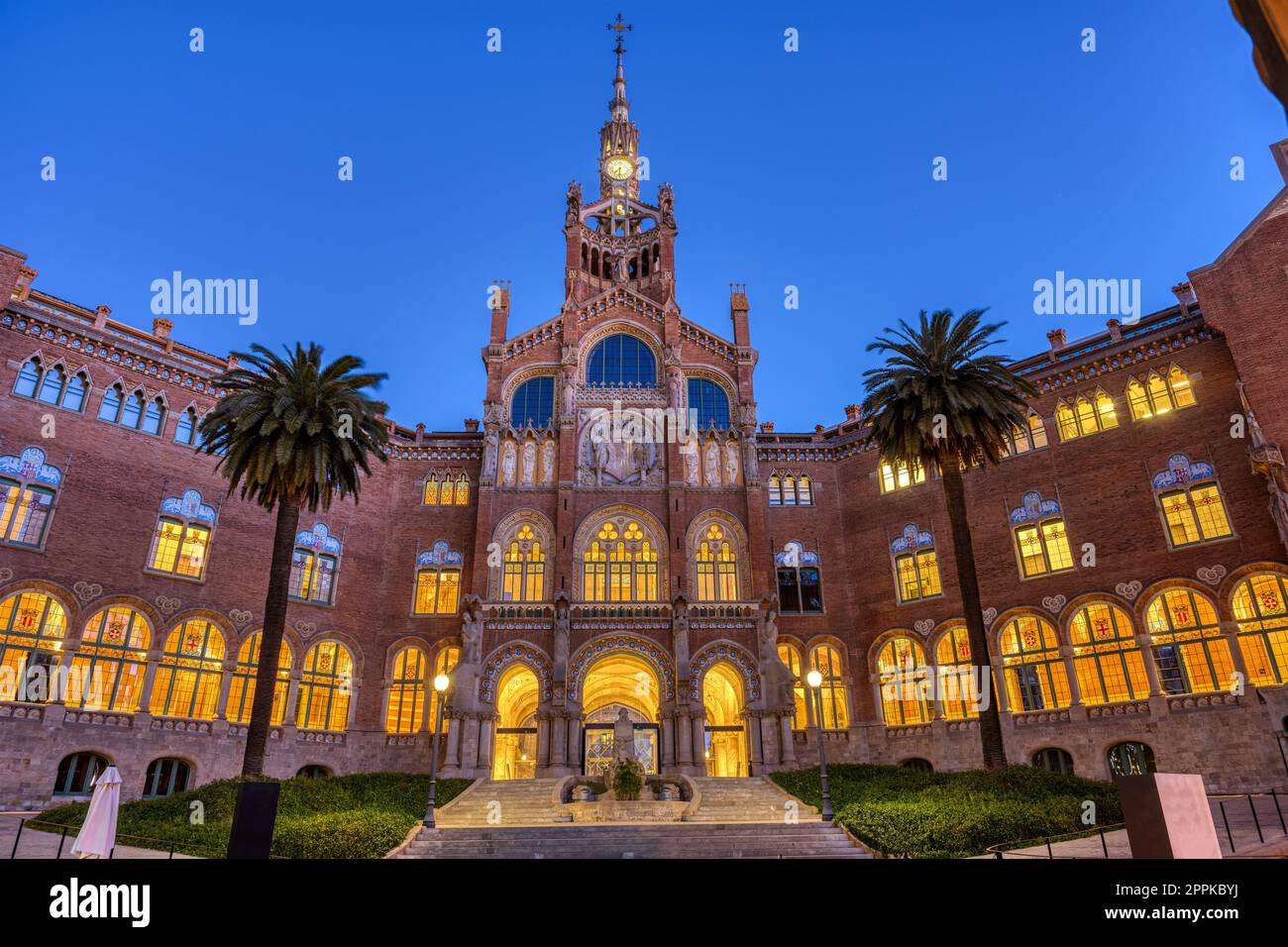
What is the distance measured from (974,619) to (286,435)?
25952mm

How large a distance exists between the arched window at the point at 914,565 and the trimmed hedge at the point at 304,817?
24.0 meters

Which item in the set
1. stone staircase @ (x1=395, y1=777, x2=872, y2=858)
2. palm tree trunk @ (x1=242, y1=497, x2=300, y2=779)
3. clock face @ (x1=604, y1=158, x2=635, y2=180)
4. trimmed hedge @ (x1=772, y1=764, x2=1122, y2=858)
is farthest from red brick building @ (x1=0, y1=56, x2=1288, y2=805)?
clock face @ (x1=604, y1=158, x2=635, y2=180)

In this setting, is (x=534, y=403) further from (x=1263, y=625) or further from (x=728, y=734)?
(x=1263, y=625)

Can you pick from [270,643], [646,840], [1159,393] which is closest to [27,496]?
[270,643]

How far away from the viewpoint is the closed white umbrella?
1563 centimetres

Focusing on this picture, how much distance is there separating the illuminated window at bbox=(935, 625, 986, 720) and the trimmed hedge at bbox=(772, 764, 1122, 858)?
8542 mm

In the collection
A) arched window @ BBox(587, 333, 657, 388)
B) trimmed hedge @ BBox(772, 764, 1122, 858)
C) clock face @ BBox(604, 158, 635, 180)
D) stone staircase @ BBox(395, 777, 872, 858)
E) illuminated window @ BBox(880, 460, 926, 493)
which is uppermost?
clock face @ BBox(604, 158, 635, 180)

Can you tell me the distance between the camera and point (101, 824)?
1592cm

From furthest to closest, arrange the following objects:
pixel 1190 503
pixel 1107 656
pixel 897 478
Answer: pixel 897 478 → pixel 1107 656 → pixel 1190 503

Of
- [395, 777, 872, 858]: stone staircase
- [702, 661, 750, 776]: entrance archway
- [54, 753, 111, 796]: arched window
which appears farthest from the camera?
[702, 661, 750, 776]: entrance archway

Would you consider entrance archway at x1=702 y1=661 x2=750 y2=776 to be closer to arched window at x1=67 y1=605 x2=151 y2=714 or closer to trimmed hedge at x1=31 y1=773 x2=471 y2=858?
trimmed hedge at x1=31 y1=773 x2=471 y2=858
